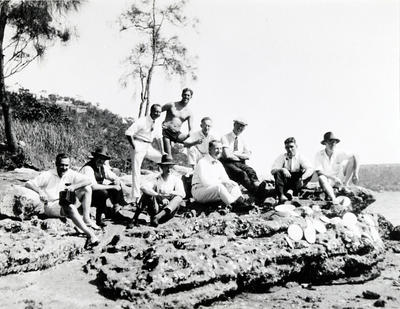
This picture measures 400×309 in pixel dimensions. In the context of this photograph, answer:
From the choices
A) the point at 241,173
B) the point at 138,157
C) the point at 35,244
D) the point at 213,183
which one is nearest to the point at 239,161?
the point at 241,173

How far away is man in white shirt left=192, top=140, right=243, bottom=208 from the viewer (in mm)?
7016

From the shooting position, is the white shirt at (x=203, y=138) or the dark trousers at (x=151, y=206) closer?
the dark trousers at (x=151, y=206)

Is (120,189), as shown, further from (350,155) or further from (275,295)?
(350,155)

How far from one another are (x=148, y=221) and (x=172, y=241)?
137 centimetres

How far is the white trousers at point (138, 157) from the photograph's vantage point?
7668 mm

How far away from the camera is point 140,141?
7.83 metres

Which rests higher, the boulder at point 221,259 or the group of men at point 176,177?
the group of men at point 176,177

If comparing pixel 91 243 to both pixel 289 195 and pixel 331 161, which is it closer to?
pixel 289 195

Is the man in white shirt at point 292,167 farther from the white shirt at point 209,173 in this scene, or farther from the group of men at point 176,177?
the white shirt at point 209,173

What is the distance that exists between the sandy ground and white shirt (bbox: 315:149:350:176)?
7.98 feet

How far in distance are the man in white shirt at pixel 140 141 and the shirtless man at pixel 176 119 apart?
1.17ft

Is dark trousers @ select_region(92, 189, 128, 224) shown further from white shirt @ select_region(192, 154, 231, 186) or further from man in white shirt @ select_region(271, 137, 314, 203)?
man in white shirt @ select_region(271, 137, 314, 203)

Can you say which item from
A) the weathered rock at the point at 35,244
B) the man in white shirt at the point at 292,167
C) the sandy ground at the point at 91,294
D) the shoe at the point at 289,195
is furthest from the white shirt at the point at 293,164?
the weathered rock at the point at 35,244

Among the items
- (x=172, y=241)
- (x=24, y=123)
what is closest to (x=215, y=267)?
(x=172, y=241)
